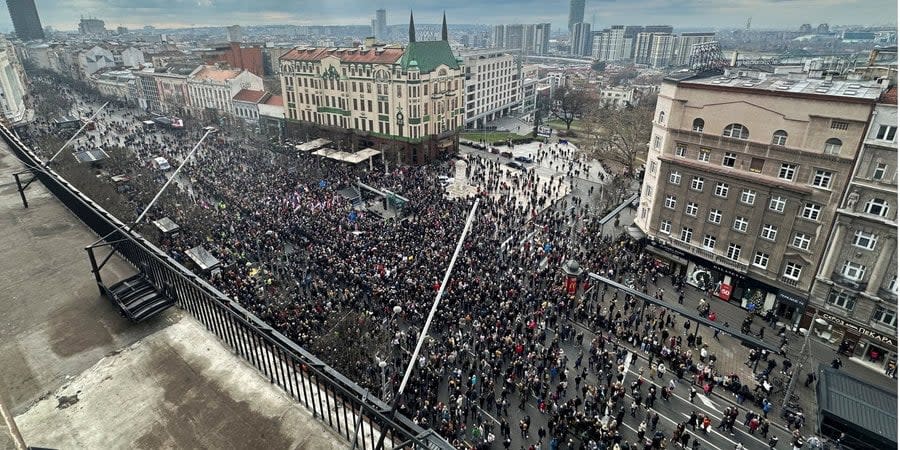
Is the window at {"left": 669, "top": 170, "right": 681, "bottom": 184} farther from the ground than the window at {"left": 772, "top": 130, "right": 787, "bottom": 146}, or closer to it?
closer to it

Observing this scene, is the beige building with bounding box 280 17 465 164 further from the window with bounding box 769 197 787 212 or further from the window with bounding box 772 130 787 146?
the window with bounding box 769 197 787 212

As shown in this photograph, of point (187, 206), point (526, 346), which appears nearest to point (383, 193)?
point (187, 206)

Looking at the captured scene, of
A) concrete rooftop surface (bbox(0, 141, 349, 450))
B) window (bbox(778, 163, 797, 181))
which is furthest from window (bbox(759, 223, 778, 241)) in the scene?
concrete rooftop surface (bbox(0, 141, 349, 450))

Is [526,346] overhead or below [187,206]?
below

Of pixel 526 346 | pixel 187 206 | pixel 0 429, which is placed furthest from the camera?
pixel 187 206

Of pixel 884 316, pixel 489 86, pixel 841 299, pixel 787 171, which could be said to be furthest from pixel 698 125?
pixel 489 86

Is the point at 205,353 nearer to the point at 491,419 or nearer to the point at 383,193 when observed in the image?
the point at 491,419
